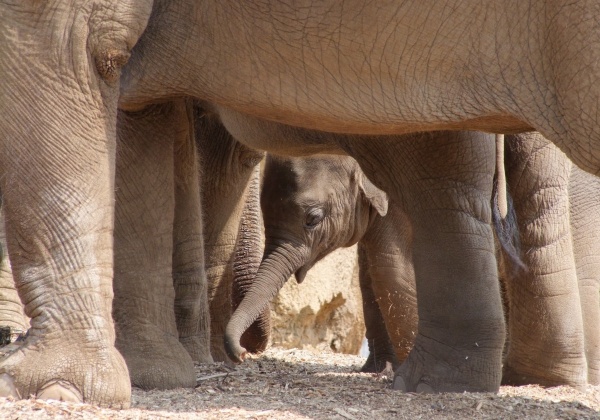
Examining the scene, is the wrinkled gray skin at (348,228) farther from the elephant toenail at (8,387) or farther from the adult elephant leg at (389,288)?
the elephant toenail at (8,387)

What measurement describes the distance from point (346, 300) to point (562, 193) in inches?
188

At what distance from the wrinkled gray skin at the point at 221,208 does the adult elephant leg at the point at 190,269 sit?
75cm

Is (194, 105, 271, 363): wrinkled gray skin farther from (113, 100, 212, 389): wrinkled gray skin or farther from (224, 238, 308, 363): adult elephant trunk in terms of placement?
(113, 100, 212, 389): wrinkled gray skin

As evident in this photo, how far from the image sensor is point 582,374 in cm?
404

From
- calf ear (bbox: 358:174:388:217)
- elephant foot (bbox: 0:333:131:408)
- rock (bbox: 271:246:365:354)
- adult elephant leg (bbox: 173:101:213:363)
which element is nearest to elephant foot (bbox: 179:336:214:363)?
adult elephant leg (bbox: 173:101:213:363)

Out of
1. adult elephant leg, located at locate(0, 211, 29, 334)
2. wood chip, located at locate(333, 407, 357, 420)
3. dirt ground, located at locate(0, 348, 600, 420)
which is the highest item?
adult elephant leg, located at locate(0, 211, 29, 334)

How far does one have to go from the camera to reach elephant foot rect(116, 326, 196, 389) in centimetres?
333

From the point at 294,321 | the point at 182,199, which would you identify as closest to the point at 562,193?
the point at 182,199

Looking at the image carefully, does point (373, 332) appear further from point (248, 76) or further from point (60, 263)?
point (60, 263)

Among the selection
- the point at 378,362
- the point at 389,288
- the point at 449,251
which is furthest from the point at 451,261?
the point at 378,362

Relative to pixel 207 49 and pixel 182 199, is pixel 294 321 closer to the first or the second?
pixel 182 199

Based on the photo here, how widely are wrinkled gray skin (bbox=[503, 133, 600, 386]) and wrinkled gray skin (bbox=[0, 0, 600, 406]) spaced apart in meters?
1.08

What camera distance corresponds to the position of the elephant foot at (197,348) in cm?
425

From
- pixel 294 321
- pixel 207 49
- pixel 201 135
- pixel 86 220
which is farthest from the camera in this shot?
pixel 294 321
